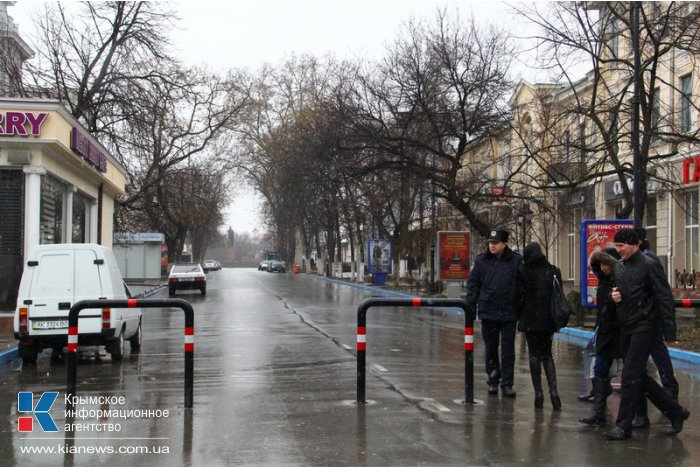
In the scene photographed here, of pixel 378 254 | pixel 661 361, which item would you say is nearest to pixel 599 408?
pixel 661 361

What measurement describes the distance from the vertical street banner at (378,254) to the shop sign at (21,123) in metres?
29.0

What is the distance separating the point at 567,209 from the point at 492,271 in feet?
70.0

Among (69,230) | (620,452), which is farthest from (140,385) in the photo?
(69,230)

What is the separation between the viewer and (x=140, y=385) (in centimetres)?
997

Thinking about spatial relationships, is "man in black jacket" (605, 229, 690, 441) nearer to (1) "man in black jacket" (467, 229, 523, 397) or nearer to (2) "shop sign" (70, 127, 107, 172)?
(1) "man in black jacket" (467, 229, 523, 397)

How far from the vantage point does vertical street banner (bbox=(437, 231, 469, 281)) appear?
1164 inches

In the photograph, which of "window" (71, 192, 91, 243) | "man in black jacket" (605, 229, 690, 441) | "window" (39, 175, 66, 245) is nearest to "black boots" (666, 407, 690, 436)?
"man in black jacket" (605, 229, 690, 441)

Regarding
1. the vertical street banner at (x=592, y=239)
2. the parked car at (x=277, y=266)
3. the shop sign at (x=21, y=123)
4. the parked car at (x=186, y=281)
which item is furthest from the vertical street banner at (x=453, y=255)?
the parked car at (x=277, y=266)

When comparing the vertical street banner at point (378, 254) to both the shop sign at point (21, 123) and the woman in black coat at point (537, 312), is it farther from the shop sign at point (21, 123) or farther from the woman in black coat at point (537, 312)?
the woman in black coat at point (537, 312)

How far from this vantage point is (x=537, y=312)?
8367 millimetres

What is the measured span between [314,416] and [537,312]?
2686 millimetres

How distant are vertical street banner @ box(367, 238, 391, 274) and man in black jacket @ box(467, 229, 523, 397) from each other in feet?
121

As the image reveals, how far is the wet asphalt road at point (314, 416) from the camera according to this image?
636cm

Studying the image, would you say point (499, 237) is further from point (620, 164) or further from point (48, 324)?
point (620, 164)
